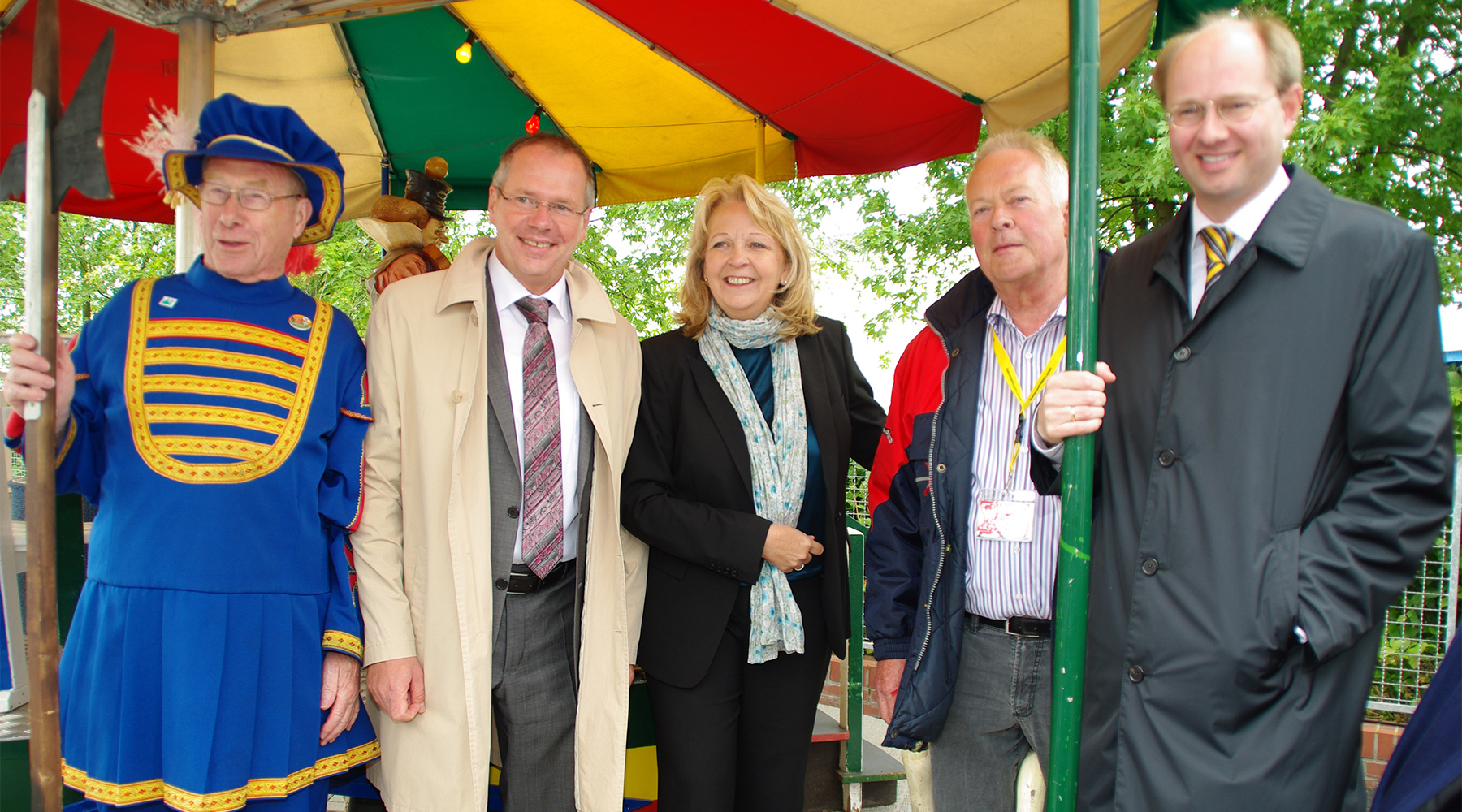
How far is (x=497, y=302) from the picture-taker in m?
2.58

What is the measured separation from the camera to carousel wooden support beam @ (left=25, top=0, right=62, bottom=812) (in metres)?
1.63

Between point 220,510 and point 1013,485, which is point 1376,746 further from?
point 220,510

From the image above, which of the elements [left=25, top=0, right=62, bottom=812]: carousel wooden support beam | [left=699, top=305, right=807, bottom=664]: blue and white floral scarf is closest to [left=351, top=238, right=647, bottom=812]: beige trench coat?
[left=699, top=305, right=807, bottom=664]: blue and white floral scarf

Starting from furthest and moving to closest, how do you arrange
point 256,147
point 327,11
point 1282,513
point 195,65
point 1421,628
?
point 1421,628 < point 327,11 < point 195,65 < point 256,147 < point 1282,513

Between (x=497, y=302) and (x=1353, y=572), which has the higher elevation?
(x=497, y=302)

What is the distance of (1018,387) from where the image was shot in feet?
7.28

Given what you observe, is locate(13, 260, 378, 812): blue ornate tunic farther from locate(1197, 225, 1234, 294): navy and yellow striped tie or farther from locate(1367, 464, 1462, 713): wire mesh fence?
locate(1367, 464, 1462, 713): wire mesh fence

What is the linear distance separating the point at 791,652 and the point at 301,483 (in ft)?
4.29

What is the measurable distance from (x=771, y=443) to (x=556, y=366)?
2.06ft

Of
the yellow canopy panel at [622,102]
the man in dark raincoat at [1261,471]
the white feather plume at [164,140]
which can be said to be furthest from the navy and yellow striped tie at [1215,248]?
the yellow canopy panel at [622,102]

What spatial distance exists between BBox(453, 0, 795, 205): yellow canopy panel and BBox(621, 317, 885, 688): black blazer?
1963 mm

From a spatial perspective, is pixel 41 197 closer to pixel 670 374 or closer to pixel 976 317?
pixel 670 374

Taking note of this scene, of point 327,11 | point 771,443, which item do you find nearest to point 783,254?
point 771,443

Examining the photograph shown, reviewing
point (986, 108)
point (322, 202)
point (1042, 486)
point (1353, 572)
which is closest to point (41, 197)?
point (322, 202)
